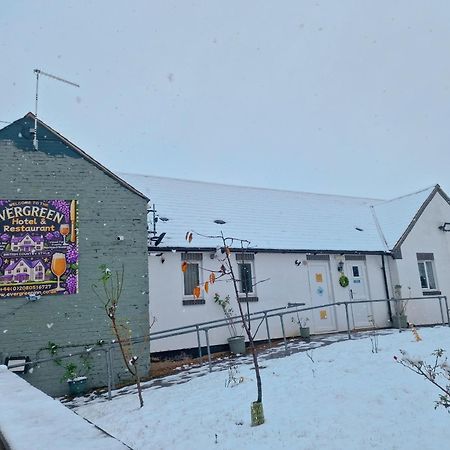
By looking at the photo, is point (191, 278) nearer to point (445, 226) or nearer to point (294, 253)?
point (294, 253)

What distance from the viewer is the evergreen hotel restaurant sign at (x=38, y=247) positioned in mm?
11734

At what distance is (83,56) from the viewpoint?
51.4ft

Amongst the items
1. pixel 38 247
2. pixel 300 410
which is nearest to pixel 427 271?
pixel 300 410

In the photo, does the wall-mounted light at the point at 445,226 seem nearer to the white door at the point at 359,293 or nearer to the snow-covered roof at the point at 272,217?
the snow-covered roof at the point at 272,217

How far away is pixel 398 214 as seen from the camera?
20.6 meters

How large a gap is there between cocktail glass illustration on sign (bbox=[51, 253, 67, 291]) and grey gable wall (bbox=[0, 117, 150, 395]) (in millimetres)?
444

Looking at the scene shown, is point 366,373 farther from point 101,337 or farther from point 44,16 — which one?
point 44,16

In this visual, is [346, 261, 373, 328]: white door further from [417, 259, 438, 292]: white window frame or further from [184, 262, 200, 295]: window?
[184, 262, 200, 295]: window

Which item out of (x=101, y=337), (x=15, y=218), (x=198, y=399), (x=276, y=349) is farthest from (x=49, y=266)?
(x=276, y=349)

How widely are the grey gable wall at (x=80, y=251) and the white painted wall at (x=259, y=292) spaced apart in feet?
4.23

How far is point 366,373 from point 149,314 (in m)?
7.22

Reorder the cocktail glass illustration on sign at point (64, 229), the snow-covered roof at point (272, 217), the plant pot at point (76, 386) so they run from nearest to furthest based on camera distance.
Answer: the plant pot at point (76, 386) → the cocktail glass illustration on sign at point (64, 229) → the snow-covered roof at point (272, 217)

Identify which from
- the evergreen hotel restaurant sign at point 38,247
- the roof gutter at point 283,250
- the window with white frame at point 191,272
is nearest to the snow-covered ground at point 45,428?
the evergreen hotel restaurant sign at point 38,247

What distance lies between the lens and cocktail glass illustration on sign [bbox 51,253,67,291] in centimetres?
1204
